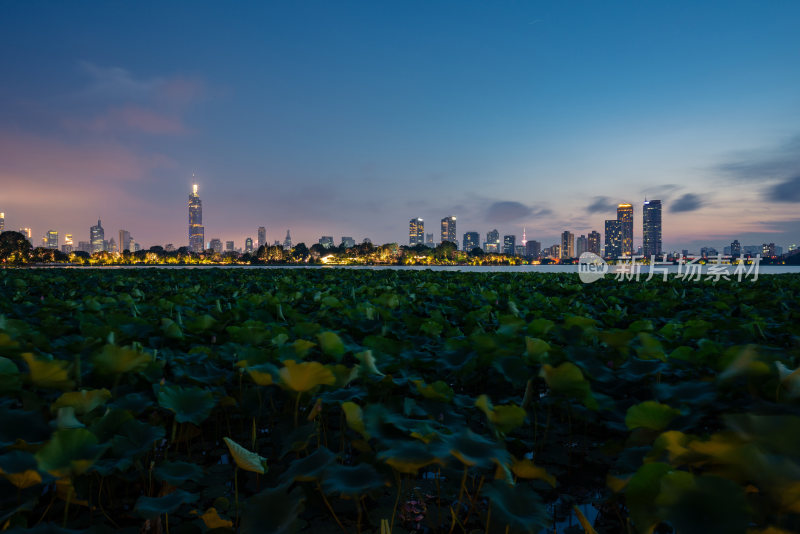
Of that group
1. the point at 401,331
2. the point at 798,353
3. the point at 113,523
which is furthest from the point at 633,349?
the point at 113,523

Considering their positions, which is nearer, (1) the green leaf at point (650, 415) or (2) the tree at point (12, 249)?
→ (1) the green leaf at point (650, 415)

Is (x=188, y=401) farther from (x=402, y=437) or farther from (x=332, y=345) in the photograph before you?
(x=402, y=437)

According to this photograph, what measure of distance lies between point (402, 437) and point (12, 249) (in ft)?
348

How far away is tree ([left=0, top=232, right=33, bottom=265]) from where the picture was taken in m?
78.3

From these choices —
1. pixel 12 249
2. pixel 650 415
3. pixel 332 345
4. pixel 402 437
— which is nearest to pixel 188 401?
pixel 332 345

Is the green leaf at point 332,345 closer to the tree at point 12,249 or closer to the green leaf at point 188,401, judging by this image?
the green leaf at point 188,401

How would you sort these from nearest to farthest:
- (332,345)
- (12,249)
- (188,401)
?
(188,401) → (332,345) → (12,249)

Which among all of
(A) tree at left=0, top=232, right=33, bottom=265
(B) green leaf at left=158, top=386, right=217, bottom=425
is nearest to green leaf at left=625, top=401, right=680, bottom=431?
(B) green leaf at left=158, top=386, right=217, bottom=425

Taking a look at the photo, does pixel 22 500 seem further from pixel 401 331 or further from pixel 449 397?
pixel 401 331

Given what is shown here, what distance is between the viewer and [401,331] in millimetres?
3938

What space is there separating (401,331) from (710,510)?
9.78ft

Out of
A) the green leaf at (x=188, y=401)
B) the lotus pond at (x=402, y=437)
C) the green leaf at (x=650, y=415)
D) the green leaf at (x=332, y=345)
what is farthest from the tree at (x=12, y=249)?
the green leaf at (x=650, y=415)

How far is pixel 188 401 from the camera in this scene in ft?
6.75

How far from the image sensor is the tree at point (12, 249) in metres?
78.3
